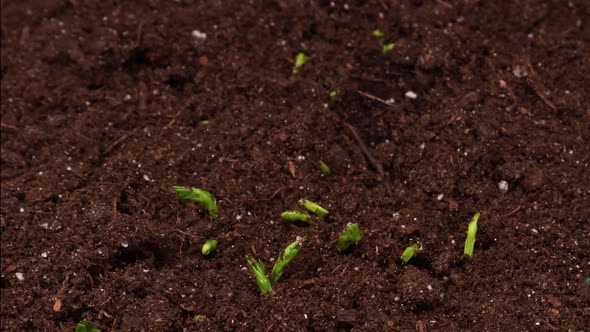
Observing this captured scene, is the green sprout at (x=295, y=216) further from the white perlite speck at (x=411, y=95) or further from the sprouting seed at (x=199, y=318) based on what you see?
the white perlite speck at (x=411, y=95)

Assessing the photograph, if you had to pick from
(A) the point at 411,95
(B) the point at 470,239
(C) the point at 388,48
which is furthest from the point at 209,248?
(C) the point at 388,48

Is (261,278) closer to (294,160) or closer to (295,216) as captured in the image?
(295,216)

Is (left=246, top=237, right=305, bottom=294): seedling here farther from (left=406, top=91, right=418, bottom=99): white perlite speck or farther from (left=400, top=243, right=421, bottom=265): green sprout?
(left=406, top=91, right=418, bottom=99): white perlite speck

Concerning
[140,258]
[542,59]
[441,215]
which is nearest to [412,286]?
[441,215]

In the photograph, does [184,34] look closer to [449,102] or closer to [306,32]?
[306,32]

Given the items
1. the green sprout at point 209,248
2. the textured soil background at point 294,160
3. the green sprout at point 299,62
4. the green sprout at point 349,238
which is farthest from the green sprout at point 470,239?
the green sprout at point 299,62
